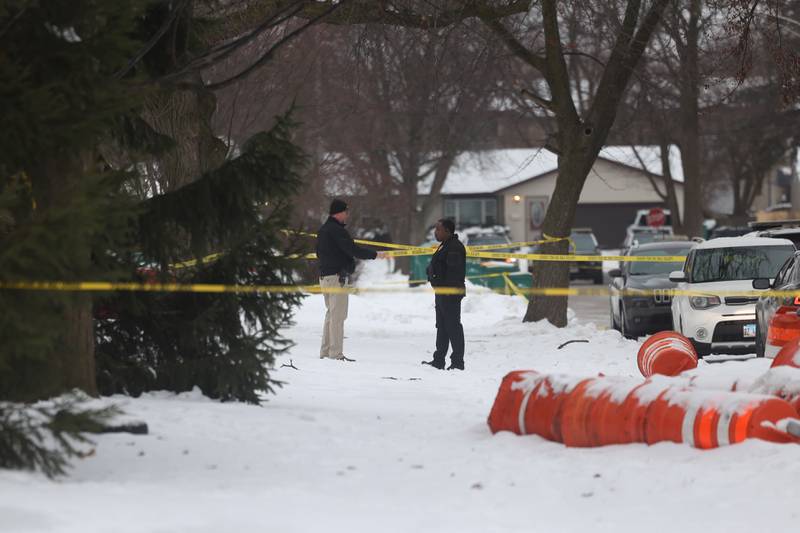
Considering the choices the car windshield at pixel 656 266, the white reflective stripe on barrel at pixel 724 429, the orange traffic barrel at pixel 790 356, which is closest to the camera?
the white reflective stripe on barrel at pixel 724 429

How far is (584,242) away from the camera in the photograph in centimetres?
5016

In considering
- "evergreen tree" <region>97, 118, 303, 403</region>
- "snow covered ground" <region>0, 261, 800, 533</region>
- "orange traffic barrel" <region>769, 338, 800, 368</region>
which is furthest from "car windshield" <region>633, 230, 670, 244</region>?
"evergreen tree" <region>97, 118, 303, 403</region>

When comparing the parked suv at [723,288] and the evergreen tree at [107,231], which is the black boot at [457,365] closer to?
the parked suv at [723,288]

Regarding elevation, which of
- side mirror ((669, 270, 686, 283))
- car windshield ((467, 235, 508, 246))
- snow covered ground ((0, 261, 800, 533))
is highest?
car windshield ((467, 235, 508, 246))

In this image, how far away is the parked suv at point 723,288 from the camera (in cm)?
1691

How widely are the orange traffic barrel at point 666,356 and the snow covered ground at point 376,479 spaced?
162 centimetres

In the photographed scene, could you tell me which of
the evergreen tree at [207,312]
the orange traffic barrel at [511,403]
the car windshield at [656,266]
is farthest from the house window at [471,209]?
the orange traffic barrel at [511,403]

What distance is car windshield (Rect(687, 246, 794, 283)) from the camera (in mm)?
17703

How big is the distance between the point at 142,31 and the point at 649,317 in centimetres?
1266

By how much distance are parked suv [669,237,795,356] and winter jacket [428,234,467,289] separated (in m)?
3.03

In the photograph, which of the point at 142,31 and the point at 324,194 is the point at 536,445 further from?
the point at 324,194

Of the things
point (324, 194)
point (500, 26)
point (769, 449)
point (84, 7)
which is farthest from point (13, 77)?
point (324, 194)

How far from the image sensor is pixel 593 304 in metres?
35.3

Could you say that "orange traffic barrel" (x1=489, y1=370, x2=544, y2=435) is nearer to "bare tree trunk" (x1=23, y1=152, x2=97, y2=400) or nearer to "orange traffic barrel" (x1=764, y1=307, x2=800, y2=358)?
"bare tree trunk" (x1=23, y1=152, x2=97, y2=400)
